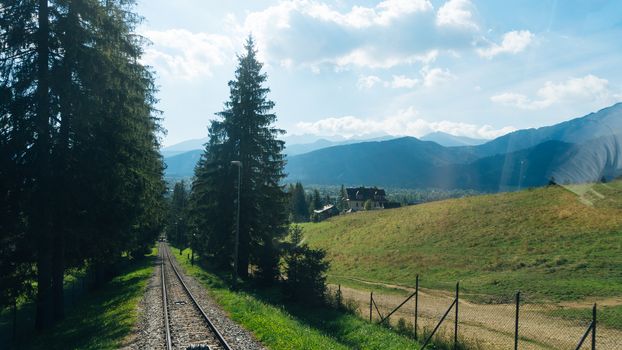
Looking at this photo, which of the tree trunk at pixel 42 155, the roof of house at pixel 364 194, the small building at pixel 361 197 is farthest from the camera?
the roof of house at pixel 364 194

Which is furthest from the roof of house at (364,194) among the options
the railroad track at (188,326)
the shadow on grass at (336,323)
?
the railroad track at (188,326)

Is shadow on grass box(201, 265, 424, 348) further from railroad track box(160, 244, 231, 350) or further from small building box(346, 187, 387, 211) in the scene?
small building box(346, 187, 387, 211)

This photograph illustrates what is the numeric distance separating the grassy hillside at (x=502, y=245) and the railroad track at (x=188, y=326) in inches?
751

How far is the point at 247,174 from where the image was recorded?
1123 inches

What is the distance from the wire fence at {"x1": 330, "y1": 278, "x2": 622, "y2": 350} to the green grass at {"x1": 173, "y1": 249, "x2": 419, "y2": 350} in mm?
1143

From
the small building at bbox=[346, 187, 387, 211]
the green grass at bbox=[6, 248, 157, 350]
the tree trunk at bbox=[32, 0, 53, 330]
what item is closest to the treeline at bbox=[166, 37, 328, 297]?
the green grass at bbox=[6, 248, 157, 350]

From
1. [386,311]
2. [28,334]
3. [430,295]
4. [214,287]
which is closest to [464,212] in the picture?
[430,295]

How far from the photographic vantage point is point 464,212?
54.3 metres

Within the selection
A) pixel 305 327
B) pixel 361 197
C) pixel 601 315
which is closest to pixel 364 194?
pixel 361 197

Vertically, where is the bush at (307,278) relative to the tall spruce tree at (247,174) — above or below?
below

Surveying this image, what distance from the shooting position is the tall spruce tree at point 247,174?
27.8 metres

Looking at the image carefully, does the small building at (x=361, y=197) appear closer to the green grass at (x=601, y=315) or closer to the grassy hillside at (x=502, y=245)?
the grassy hillside at (x=502, y=245)

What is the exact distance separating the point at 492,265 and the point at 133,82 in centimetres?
3049

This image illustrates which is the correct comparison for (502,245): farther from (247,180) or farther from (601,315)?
(247,180)
